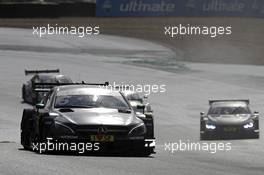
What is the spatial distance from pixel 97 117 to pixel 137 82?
27487mm

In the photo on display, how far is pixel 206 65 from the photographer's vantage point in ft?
167

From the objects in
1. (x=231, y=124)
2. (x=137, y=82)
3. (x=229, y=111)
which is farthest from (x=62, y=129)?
(x=137, y=82)

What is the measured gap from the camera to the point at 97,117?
571 inches

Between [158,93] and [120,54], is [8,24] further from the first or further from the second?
[158,93]

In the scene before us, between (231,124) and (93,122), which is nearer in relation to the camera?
(93,122)

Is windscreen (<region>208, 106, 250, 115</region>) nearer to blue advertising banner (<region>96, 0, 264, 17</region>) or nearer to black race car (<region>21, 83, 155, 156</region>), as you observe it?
black race car (<region>21, 83, 155, 156</region>)

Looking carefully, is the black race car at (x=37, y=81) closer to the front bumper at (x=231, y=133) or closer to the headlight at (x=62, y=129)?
the front bumper at (x=231, y=133)

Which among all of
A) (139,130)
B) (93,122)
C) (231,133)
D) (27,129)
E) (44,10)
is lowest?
(44,10)

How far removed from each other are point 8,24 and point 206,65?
52.0ft

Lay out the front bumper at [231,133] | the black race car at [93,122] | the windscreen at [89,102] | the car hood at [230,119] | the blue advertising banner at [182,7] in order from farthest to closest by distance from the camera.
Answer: the blue advertising banner at [182,7]
the car hood at [230,119]
the front bumper at [231,133]
the windscreen at [89,102]
the black race car at [93,122]

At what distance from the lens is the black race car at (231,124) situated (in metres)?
25.4

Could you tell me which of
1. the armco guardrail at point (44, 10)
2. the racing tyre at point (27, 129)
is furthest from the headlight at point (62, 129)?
the armco guardrail at point (44, 10)

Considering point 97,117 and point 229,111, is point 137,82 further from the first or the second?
point 97,117

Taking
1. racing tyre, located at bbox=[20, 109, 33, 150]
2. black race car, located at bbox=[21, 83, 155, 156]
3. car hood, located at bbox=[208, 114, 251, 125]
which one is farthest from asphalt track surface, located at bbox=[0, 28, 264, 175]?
car hood, located at bbox=[208, 114, 251, 125]
